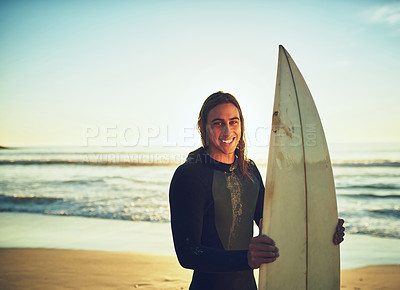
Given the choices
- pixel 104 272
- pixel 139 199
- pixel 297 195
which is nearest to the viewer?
pixel 297 195

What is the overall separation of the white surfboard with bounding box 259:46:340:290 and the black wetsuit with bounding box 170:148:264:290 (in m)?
0.11

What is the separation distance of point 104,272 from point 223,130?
12.9ft

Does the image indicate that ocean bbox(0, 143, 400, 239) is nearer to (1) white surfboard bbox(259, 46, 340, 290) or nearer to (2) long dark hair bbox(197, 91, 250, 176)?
(1) white surfboard bbox(259, 46, 340, 290)

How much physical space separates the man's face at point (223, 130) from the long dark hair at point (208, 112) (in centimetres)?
3

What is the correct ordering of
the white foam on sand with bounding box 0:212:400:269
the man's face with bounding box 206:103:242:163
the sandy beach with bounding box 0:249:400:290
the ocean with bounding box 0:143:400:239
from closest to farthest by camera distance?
the man's face with bounding box 206:103:242:163 < the sandy beach with bounding box 0:249:400:290 < the white foam on sand with bounding box 0:212:400:269 < the ocean with bounding box 0:143:400:239

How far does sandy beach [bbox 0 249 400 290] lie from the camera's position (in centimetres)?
429

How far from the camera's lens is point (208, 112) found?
1697 millimetres

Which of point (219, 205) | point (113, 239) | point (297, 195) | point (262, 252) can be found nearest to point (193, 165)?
point (219, 205)

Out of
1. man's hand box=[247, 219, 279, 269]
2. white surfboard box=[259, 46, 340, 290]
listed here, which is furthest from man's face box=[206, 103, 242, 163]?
man's hand box=[247, 219, 279, 269]

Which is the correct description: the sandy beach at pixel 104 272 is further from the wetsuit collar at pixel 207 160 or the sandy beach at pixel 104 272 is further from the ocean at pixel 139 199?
the wetsuit collar at pixel 207 160

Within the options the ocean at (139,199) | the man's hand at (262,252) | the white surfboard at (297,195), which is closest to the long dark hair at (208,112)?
the white surfboard at (297,195)

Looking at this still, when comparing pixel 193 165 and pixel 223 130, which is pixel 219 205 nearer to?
pixel 193 165

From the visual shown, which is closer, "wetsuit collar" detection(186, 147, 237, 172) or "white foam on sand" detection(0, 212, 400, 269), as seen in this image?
"wetsuit collar" detection(186, 147, 237, 172)

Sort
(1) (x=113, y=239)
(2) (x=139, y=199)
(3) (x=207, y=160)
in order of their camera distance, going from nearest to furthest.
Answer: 1. (3) (x=207, y=160)
2. (1) (x=113, y=239)
3. (2) (x=139, y=199)
